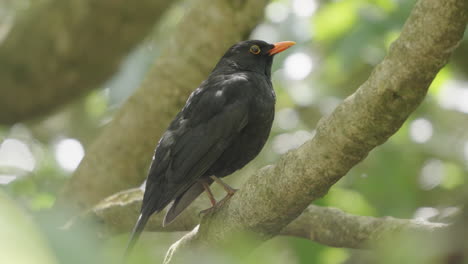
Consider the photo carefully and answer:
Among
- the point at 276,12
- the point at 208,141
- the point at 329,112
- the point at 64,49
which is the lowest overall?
the point at 208,141

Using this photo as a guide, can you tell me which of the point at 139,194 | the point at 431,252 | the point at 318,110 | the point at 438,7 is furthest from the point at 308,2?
the point at 431,252

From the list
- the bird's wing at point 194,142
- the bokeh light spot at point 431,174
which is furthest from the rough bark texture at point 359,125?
the bokeh light spot at point 431,174

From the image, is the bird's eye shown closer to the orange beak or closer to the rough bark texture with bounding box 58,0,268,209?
the orange beak

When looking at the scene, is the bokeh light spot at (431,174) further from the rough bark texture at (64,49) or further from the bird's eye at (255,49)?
the rough bark texture at (64,49)

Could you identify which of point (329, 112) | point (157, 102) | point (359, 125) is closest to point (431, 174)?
point (329, 112)

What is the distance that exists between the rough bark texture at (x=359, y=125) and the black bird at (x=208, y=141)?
829 mm

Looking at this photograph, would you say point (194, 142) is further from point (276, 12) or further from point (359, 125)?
point (276, 12)

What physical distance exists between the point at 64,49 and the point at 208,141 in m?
2.49

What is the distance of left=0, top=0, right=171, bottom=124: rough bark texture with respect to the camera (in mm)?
5809

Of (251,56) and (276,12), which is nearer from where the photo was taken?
(251,56)

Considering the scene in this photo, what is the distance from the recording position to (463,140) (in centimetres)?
566

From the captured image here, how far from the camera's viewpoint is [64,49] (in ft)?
Answer: 19.1

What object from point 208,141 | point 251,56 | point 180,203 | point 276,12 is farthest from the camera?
point 276,12

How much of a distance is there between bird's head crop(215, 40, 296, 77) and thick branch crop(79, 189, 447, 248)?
107cm
